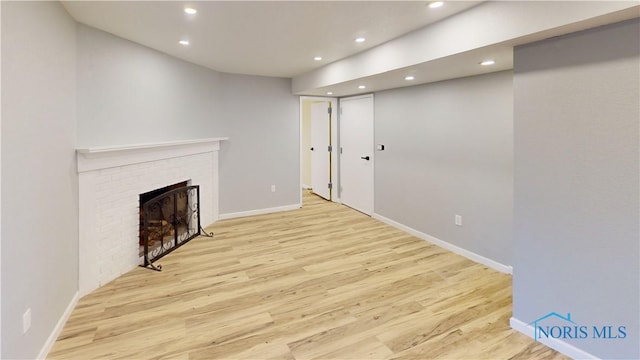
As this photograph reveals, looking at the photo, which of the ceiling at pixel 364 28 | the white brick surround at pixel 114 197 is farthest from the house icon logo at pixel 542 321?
the white brick surround at pixel 114 197

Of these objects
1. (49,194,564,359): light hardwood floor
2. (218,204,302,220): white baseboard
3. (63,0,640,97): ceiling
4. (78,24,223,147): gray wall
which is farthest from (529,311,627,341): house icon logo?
(218,204,302,220): white baseboard

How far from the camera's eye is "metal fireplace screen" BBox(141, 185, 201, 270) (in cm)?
360

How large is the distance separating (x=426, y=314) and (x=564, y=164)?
1442 mm

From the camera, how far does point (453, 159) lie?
389 cm

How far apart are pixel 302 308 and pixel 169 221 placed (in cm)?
239

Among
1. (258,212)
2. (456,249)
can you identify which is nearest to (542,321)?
(456,249)

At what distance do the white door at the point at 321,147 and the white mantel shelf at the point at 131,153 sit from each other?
264cm

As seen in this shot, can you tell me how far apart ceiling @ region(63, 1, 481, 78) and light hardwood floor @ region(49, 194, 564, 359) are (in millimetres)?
2298

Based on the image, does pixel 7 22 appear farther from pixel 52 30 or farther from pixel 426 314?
pixel 426 314

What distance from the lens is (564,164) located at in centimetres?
208

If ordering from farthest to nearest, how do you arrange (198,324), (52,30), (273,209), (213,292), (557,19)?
(273,209), (213,292), (198,324), (52,30), (557,19)

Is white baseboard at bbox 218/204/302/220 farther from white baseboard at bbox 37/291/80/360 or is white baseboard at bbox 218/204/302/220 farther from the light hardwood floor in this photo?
white baseboard at bbox 37/291/80/360

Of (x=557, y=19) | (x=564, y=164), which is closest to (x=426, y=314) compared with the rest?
(x=564, y=164)

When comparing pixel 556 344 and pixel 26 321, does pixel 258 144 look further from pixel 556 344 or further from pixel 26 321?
pixel 556 344
